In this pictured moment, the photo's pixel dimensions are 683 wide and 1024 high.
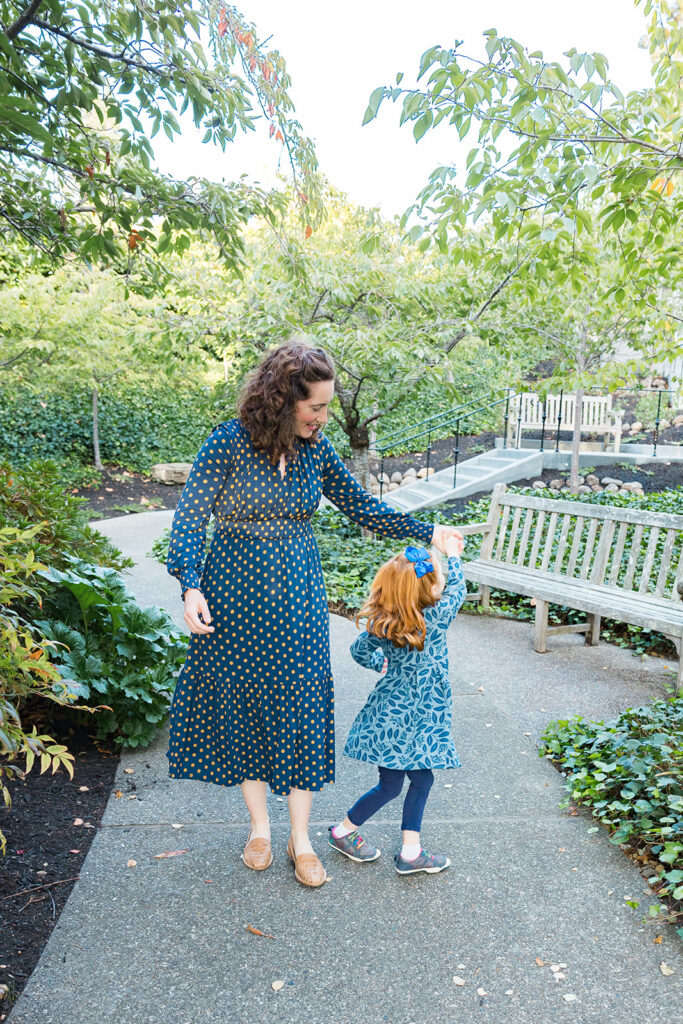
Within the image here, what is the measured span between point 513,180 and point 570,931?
3.34 metres

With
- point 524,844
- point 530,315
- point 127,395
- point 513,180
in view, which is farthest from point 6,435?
point 524,844

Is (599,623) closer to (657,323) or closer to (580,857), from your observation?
(580,857)

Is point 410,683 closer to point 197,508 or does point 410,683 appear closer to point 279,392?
point 197,508

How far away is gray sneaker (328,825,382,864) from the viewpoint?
107 inches

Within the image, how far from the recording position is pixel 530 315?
11086mm

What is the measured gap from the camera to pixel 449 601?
2.55 meters

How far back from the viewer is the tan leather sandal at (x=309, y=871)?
8.41 ft

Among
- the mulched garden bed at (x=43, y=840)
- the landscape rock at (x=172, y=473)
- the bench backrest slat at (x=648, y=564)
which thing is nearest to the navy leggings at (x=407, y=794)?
the mulched garden bed at (x=43, y=840)

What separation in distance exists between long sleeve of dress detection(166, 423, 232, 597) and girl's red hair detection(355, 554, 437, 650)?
60cm

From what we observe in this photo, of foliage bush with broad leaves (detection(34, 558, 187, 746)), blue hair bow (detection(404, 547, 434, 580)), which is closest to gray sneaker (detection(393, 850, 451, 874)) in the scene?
blue hair bow (detection(404, 547, 434, 580))

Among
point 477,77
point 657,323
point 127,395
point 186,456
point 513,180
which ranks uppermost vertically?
point 477,77

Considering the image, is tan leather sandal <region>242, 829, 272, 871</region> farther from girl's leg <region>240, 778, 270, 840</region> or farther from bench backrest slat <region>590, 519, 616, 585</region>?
bench backrest slat <region>590, 519, 616, 585</region>

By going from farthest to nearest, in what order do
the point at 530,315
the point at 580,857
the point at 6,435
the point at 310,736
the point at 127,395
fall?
the point at 127,395 → the point at 6,435 → the point at 530,315 → the point at 580,857 → the point at 310,736

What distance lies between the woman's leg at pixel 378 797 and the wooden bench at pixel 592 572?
6.97 ft
